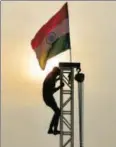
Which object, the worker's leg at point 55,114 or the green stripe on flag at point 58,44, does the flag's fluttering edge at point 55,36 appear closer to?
the green stripe on flag at point 58,44

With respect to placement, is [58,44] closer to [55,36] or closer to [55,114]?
[55,36]

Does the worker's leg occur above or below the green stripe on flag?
below

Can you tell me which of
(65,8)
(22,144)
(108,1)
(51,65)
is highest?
(108,1)

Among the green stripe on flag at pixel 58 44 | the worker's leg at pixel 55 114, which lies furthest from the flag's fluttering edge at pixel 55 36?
the worker's leg at pixel 55 114

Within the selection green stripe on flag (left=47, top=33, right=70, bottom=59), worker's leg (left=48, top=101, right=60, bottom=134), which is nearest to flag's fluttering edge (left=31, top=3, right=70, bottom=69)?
green stripe on flag (left=47, top=33, right=70, bottom=59)

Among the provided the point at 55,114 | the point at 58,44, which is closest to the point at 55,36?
the point at 58,44

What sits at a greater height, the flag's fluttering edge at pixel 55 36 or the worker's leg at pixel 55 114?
the flag's fluttering edge at pixel 55 36

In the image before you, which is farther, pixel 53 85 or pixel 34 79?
pixel 34 79

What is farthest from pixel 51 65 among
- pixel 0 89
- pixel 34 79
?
pixel 0 89

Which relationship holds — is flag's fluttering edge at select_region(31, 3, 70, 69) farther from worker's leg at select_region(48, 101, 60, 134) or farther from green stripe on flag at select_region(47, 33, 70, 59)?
worker's leg at select_region(48, 101, 60, 134)

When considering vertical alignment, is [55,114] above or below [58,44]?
below

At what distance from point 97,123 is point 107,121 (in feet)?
0.45

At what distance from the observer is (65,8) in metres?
3.72

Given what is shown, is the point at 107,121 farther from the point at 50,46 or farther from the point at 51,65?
the point at 50,46
